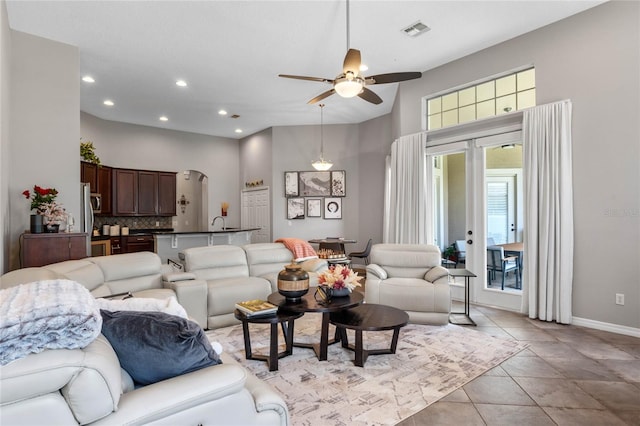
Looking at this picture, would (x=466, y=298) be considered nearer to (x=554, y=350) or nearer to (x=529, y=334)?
(x=529, y=334)

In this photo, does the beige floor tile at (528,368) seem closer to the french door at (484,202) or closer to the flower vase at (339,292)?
the flower vase at (339,292)

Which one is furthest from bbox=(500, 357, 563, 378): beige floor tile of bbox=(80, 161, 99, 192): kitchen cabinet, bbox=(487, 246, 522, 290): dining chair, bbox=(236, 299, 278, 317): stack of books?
bbox=(80, 161, 99, 192): kitchen cabinet

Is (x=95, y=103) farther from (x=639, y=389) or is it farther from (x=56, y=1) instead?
(x=639, y=389)

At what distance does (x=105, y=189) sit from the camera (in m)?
7.55

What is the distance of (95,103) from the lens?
6.74 m

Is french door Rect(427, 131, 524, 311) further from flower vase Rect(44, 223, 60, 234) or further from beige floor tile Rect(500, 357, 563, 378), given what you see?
flower vase Rect(44, 223, 60, 234)

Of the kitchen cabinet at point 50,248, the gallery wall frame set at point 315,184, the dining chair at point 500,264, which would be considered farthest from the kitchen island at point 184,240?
the dining chair at point 500,264

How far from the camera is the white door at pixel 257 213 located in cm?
872

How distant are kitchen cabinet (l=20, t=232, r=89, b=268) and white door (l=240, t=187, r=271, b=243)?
475cm

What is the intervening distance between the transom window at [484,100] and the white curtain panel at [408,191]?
0.46 metres

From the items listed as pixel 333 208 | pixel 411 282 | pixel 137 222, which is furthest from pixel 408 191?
pixel 137 222

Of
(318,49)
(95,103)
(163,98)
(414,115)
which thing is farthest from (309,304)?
(95,103)

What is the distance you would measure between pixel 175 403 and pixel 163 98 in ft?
21.5

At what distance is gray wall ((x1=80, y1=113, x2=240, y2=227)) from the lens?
779 centimetres
